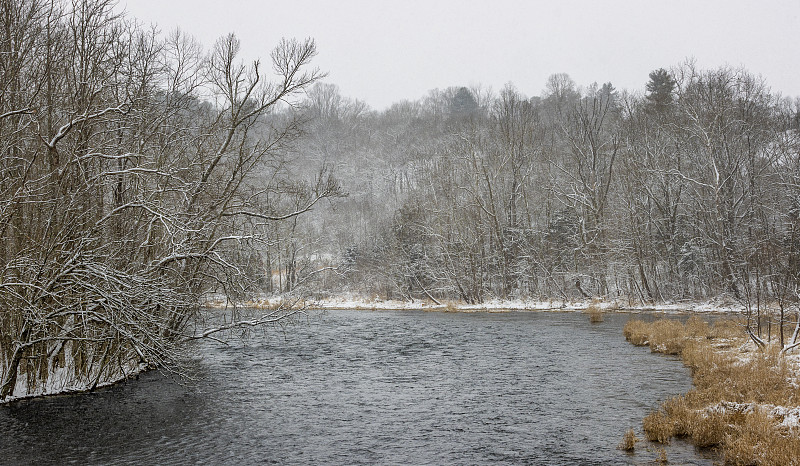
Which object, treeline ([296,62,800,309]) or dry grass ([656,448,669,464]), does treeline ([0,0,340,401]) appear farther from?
treeline ([296,62,800,309])

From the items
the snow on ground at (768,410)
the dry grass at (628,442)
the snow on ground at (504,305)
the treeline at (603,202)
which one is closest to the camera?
the snow on ground at (768,410)

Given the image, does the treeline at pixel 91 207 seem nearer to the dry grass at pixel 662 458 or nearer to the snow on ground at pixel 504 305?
the dry grass at pixel 662 458

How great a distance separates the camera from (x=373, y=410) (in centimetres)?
1190

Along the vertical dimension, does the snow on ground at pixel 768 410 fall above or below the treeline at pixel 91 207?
below

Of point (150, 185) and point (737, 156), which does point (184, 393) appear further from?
point (737, 156)

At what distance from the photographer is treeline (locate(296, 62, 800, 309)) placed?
3156cm

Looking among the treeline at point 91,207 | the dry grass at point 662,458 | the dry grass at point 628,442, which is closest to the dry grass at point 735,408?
the dry grass at point 628,442

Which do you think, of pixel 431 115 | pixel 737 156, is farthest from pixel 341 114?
pixel 737 156

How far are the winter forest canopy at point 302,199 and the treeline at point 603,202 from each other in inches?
7.5

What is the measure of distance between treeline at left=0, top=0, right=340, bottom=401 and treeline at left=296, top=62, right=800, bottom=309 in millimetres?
21602

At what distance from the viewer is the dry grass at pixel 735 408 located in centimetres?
788

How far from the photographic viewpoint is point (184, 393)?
526 inches

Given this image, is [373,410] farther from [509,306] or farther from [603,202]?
[603,202]

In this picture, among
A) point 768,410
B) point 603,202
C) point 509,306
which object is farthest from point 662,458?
point 603,202
